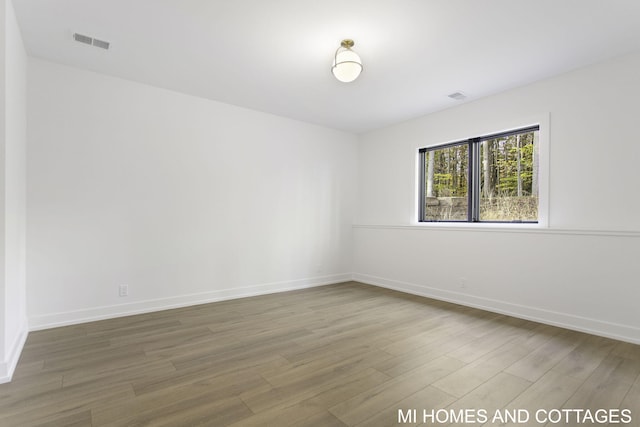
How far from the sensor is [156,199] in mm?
3723

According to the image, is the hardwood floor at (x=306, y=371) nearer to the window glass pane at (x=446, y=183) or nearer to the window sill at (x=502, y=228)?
the window sill at (x=502, y=228)

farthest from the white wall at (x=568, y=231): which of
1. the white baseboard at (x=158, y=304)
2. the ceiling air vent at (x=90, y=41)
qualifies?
the ceiling air vent at (x=90, y=41)

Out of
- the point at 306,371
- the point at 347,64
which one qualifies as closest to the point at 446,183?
the point at 347,64

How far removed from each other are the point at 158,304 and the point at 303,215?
241cm

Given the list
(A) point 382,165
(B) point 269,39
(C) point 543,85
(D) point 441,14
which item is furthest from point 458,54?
(A) point 382,165

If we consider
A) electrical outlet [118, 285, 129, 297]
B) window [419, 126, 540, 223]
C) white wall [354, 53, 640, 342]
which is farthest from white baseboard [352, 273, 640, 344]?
electrical outlet [118, 285, 129, 297]

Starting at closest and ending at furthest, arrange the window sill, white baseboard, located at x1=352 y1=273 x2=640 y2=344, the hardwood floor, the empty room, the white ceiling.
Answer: the hardwood floor, the empty room, the white ceiling, white baseboard, located at x1=352 y1=273 x2=640 y2=344, the window sill

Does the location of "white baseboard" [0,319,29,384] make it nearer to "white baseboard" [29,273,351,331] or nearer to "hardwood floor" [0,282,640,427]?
"hardwood floor" [0,282,640,427]

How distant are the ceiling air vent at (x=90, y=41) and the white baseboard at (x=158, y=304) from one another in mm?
2665

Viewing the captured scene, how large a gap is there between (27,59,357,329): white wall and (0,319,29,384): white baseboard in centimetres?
36

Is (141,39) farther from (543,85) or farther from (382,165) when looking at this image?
(543,85)

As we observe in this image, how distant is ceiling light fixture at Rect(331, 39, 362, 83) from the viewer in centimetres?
276

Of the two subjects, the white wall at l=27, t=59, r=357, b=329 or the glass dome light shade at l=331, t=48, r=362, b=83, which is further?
the white wall at l=27, t=59, r=357, b=329

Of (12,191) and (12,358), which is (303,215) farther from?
(12,358)
